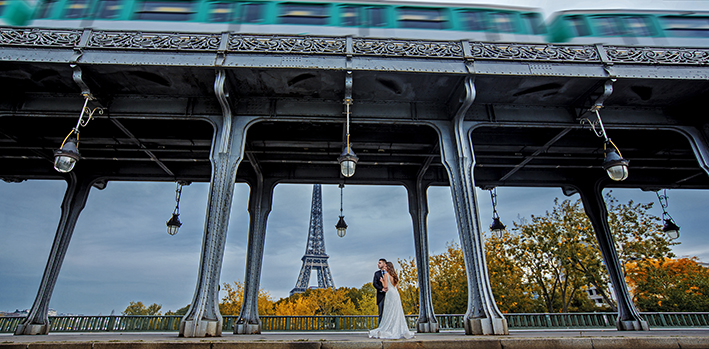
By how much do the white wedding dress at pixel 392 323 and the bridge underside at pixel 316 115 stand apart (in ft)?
15.7

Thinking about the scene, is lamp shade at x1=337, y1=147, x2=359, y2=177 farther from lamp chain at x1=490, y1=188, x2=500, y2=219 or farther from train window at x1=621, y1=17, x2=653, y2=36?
train window at x1=621, y1=17, x2=653, y2=36

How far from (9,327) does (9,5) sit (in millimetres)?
12376

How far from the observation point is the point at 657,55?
8.69 m

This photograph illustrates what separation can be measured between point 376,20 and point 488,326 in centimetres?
882

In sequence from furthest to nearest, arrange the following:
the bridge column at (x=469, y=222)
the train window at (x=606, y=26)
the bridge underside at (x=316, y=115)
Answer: the train window at (x=606, y=26) < the bridge underside at (x=316, y=115) < the bridge column at (x=469, y=222)

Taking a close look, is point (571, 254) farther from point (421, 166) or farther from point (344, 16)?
point (344, 16)

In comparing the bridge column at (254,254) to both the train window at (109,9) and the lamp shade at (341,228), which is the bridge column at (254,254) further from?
the train window at (109,9)

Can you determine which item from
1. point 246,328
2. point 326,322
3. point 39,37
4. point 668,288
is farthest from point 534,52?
point 668,288

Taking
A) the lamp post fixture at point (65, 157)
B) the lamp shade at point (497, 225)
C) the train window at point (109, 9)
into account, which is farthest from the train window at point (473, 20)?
the lamp post fixture at point (65, 157)

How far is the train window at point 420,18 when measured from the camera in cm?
1016

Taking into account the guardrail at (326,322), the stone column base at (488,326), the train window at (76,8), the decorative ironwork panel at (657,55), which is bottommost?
the guardrail at (326,322)

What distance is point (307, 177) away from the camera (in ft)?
43.9

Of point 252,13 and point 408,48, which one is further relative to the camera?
point 252,13

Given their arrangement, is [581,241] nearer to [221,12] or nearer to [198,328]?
[198,328]
